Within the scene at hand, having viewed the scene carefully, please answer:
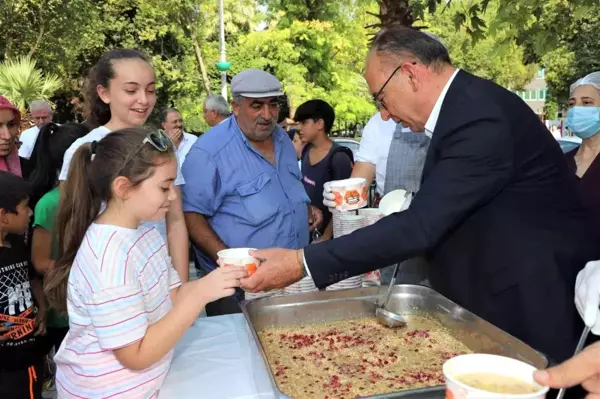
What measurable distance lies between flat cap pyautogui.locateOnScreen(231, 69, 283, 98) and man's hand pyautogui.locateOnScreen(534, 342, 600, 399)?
210cm

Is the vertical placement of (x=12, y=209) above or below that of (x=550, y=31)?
below

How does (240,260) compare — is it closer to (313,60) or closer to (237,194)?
(237,194)

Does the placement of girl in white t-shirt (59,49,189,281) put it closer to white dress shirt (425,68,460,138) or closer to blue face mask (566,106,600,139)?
white dress shirt (425,68,460,138)

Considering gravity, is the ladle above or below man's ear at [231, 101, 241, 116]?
below

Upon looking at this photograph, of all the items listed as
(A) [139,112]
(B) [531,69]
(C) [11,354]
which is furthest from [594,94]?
(B) [531,69]

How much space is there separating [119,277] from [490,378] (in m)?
0.96

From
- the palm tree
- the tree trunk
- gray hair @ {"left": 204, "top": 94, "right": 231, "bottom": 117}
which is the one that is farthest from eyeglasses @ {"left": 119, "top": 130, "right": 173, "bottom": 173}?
the tree trunk

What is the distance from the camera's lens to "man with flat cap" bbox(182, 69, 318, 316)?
265 centimetres

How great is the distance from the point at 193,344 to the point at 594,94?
9.67 ft

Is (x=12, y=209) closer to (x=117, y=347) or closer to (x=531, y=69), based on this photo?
(x=117, y=347)

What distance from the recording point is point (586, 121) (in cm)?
321

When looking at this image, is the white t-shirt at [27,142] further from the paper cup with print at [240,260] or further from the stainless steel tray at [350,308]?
the paper cup with print at [240,260]

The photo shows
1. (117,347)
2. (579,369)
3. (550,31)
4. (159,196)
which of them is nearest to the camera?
(579,369)

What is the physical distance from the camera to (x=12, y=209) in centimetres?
229
